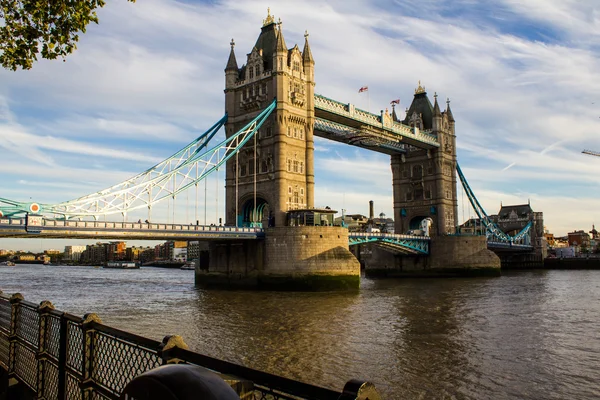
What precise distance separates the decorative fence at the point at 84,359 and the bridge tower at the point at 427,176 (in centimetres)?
6306

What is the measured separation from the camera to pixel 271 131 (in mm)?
46844

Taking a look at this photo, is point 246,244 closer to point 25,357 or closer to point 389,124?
point 389,124

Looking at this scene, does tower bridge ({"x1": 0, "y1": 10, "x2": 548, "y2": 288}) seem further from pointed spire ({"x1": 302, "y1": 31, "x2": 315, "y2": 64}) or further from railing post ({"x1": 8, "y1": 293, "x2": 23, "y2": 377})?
railing post ({"x1": 8, "y1": 293, "x2": 23, "y2": 377})

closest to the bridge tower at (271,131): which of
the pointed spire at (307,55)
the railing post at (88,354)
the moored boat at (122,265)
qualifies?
the pointed spire at (307,55)

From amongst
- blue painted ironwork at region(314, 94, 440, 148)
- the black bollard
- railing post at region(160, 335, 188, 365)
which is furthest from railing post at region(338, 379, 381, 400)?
blue painted ironwork at region(314, 94, 440, 148)

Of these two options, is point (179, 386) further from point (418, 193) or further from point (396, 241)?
point (418, 193)

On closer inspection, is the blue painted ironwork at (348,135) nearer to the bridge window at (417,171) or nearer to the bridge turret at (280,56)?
the bridge turret at (280,56)

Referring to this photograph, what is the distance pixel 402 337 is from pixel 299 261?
2083cm

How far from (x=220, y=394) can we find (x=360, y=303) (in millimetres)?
29406

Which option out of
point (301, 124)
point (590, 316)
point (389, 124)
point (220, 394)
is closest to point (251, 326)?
point (590, 316)

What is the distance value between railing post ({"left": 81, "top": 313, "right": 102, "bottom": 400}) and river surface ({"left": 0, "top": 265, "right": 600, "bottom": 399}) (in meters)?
8.12

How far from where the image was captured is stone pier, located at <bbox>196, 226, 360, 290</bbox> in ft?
129

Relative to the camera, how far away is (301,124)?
157ft

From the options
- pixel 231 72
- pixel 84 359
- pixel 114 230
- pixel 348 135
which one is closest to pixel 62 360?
pixel 84 359
